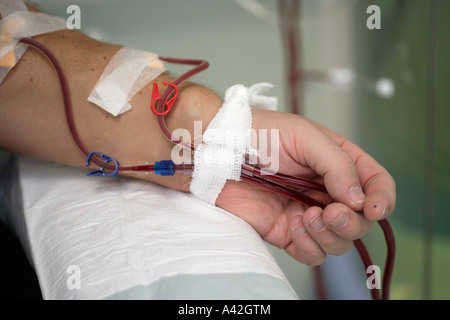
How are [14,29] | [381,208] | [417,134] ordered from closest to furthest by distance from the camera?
[381,208], [14,29], [417,134]

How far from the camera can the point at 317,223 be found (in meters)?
0.57

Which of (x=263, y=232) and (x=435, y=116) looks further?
(x=435, y=116)

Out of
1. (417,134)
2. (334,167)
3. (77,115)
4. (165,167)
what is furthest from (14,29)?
(417,134)

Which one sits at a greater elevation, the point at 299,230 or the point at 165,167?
the point at 165,167

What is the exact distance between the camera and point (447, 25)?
1.01 meters

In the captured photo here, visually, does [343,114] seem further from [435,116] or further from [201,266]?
[201,266]

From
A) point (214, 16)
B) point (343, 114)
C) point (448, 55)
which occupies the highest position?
point (214, 16)

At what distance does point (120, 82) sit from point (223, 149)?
0.74 ft

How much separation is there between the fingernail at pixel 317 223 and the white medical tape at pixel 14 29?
0.56 m

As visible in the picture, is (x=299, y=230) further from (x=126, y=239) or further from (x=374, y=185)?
(x=126, y=239)
